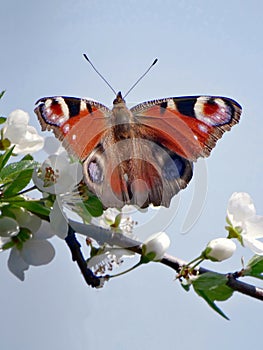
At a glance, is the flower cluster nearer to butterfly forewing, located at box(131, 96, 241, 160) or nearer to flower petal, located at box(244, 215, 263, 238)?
flower petal, located at box(244, 215, 263, 238)

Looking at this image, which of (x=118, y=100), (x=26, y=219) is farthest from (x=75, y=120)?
(x=26, y=219)

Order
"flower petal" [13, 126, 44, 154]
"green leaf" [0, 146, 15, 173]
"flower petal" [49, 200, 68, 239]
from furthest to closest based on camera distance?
"flower petal" [13, 126, 44, 154] < "green leaf" [0, 146, 15, 173] < "flower petal" [49, 200, 68, 239]

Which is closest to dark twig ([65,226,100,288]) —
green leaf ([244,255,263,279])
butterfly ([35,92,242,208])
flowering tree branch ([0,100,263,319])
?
flowering tree branch ([0,100,263,319])

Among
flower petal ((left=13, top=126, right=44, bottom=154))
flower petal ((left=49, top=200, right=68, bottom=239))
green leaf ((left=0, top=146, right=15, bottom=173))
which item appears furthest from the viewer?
flower petal ((left=13, top=126, right=44, bottom=154))

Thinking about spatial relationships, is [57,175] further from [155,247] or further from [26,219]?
[155,247]

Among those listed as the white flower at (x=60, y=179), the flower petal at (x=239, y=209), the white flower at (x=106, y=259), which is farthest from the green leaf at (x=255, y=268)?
the white flower at (x=60, y=179)

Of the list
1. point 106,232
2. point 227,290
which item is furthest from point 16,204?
point 227,290

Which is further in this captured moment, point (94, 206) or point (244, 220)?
point (244, 220)
